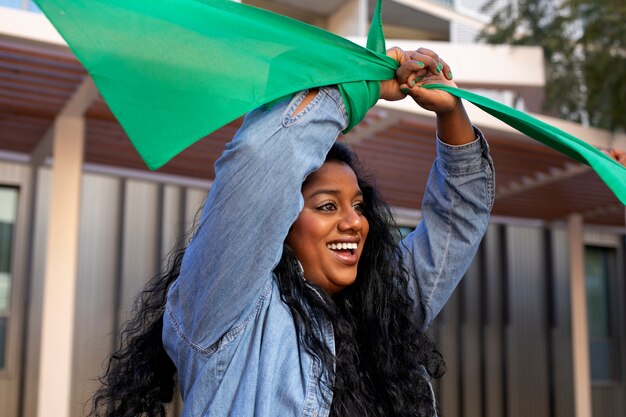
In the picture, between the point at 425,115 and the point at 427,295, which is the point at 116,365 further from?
the point at 425,115

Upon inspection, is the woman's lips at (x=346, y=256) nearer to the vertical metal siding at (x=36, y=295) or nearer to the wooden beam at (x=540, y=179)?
the wooden beam at (x=540, y=179)

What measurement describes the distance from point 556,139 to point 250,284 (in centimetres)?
92

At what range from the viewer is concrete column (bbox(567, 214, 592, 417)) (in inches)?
441

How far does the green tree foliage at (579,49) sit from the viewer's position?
36.0 ft

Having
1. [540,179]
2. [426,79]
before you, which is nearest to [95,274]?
[540,179]

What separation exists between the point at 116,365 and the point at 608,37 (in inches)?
408

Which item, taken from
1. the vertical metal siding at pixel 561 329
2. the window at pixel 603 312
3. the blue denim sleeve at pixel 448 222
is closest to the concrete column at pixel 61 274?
the blue denim sleeve at pixel 448 222

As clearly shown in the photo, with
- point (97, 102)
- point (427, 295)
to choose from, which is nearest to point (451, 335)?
point (97, 102)

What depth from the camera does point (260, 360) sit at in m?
1.81

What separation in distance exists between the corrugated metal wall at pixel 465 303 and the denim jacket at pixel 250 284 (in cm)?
904

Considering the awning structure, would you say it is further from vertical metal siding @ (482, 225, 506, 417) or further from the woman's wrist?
the woman's wrist

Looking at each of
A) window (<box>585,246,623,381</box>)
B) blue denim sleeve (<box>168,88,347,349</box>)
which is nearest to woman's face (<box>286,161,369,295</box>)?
blue denim sleeve (<box>168,88,347,349</box>)

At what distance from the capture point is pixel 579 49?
1338 centimetres

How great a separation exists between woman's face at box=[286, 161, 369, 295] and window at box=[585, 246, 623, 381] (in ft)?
45.7
